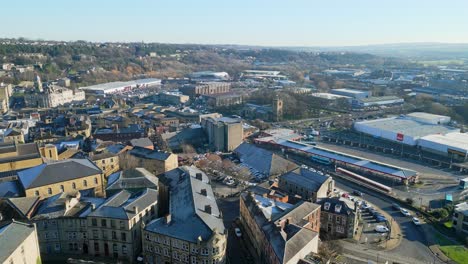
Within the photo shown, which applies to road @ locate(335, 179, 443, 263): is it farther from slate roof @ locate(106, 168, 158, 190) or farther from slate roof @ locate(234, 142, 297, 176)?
slate roof @ locate(106, 168, 158, 190)

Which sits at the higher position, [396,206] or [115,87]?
[115,87]

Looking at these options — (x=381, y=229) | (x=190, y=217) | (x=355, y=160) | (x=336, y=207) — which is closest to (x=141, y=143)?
(x=190, y=217)

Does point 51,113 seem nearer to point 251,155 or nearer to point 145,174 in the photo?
point 251,155

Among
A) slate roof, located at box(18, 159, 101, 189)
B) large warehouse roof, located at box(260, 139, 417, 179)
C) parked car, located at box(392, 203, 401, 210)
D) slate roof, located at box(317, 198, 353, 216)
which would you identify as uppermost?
slate roof, located at box(18, 159, 101, 189)

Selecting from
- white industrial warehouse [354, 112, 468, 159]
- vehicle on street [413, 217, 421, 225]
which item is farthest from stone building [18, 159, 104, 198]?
white industrial warehouse [354, 112, 468, 159]

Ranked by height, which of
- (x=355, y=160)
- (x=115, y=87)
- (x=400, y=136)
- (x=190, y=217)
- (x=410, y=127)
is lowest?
(x=355, y=160)

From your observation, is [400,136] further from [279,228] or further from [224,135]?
[279,228]

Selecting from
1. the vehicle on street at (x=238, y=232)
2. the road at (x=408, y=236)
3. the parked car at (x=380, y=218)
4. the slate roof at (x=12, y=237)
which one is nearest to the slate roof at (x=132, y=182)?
the vehicle on street at (x=238, y=232)
